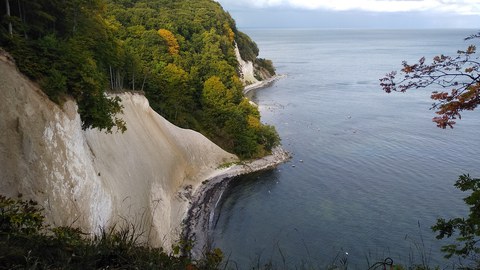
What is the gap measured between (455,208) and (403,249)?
31.9ft

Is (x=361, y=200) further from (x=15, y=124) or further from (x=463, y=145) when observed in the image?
(x=15, y=124)

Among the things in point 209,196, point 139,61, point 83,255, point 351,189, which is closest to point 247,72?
point 139,61

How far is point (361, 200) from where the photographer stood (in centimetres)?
3791

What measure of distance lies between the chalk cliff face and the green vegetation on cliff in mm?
1309

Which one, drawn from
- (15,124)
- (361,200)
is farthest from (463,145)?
(15,124)

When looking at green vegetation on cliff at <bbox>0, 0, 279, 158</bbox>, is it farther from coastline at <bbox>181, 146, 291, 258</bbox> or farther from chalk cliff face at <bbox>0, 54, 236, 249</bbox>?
coastline at <bbox>181, 146, 291, 258</bbox>

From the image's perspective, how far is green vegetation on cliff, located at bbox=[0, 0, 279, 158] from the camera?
1906cm

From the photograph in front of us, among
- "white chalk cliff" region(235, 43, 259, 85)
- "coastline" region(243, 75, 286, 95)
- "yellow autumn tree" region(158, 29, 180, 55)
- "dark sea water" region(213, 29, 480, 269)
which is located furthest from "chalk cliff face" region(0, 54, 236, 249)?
"white chalk cliff" region(235, 43, 259, 85)

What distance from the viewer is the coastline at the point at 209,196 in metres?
31.2

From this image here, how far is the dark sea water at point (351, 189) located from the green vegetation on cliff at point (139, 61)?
907cm

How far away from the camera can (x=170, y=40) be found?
60.5 meters

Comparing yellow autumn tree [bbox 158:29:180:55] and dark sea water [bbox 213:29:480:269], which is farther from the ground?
yellow autumn tree [bbox 158:29:180:55]

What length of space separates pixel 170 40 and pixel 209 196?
102 ft

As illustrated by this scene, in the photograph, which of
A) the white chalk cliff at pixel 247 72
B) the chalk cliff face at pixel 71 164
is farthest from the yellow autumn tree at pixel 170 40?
the white chalk cliff at pixel 247 72
